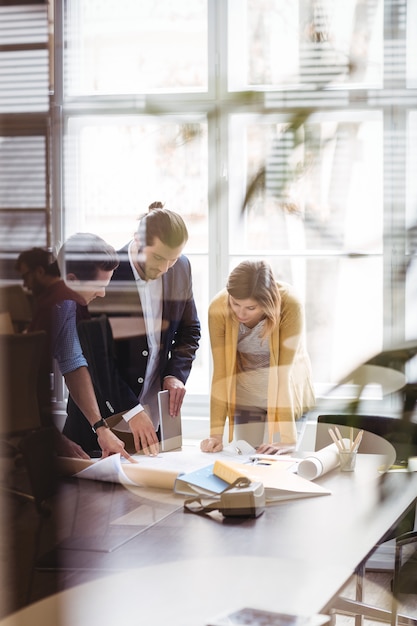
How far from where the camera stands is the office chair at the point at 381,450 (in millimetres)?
737

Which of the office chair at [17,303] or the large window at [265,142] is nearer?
Result: the large window at [265,142]

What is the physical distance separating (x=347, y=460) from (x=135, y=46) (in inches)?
22.5

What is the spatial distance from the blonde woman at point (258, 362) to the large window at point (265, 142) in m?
0.02

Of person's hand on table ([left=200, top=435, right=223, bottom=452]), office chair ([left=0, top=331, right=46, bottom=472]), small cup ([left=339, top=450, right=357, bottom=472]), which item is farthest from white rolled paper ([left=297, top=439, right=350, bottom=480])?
office chair ([left=0, top=331, right=46, bottom=472])

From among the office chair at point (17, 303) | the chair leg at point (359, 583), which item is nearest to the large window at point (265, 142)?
the office chair at point (17, 303)

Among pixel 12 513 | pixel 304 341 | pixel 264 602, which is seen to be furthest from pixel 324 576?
pixel 12 513

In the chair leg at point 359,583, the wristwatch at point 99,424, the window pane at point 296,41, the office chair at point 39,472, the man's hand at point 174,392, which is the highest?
the window pane at point 296,41

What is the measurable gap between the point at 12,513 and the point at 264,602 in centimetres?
34

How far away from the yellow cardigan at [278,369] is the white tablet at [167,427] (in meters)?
0.05

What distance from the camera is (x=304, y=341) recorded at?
30.4 inches

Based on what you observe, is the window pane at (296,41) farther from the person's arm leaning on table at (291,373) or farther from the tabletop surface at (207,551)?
the tabletop surface at (207,551)

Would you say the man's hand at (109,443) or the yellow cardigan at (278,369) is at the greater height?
the yellow cardigan at (278,369)

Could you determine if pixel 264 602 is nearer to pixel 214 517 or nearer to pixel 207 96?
pixel 214 517

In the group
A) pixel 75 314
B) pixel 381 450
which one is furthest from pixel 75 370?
pixel 381 450
